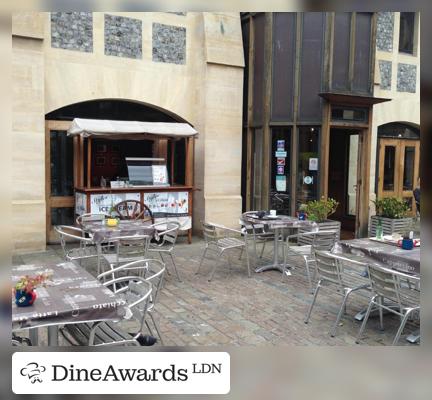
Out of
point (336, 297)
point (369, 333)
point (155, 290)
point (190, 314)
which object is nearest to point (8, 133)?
point (155, 290)

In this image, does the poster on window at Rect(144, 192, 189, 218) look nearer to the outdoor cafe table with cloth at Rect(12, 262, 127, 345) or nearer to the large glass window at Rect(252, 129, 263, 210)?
the large glass window at Rect(252, 129, 263, 210)

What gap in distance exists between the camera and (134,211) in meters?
8.38

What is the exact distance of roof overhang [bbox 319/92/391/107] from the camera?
28.5 feet

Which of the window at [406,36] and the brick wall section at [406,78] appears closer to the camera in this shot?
the window at [406,36]

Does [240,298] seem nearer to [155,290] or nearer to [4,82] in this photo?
A: [155,290]

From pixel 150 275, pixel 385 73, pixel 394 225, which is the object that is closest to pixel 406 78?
pixel 385 73

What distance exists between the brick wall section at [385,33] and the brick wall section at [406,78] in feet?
2.04

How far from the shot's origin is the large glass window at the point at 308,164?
9109 millimetres

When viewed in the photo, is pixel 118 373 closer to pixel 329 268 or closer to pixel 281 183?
pixel 329 268

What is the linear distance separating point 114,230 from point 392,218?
598 cm

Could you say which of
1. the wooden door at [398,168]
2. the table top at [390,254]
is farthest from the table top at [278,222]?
the wooden door at [398,168]

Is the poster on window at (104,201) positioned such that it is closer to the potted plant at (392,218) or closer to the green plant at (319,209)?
the green plant at (319,209)

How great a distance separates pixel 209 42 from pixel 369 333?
657 centimetres

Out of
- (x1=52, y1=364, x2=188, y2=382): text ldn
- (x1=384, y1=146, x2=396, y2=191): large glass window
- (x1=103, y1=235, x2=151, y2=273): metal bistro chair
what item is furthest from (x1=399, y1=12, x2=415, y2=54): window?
(x1=52, y1=364, x2=188, y2=382): text ldn
